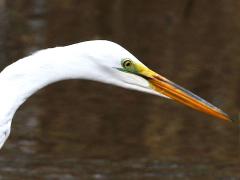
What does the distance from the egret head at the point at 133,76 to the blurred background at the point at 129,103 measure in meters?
3.03

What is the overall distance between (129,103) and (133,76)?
499cm

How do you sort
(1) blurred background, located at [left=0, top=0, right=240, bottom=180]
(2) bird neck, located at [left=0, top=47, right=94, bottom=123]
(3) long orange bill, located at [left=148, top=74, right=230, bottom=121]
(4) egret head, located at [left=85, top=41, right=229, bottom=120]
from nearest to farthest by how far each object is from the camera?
1. (2) bird neck, located at [left=0, top=47, right=94, bottom=123]
2. (4) egret head, located at [left=85, top=41, right=229, bottom=120]
3. (3) long orange bill, located at [left=148, top=74, right=230, bottom=121]
4. (1) blurred background, located at [left=0, top=0, right=240, bottom=180]

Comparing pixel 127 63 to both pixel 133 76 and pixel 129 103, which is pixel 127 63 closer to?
pixel 133 76

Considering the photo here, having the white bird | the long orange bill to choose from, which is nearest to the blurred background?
the long orange bill

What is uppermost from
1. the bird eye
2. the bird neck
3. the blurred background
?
the blurred background

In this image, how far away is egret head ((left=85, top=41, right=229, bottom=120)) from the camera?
14.5 feet

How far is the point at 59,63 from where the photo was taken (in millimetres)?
4270

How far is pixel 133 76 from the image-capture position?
4.66 metres

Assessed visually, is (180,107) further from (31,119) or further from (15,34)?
(15,34)

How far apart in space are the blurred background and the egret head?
9.95 ft

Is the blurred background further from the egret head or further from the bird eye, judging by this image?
the bird eye

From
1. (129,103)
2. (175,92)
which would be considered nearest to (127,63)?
(175,92)

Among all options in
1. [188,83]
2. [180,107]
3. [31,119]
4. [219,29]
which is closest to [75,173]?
[31,119]

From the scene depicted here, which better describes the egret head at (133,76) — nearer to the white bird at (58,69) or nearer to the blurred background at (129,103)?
the white bird at (58,69)
